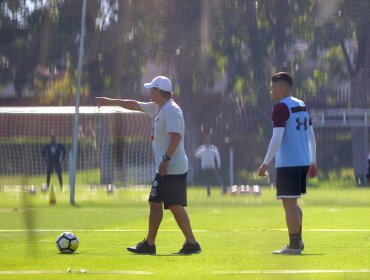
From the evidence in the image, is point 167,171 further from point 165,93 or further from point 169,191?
point 165,93

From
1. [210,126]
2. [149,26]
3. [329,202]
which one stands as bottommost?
[329,202]

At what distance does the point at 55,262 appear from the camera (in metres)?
11.8

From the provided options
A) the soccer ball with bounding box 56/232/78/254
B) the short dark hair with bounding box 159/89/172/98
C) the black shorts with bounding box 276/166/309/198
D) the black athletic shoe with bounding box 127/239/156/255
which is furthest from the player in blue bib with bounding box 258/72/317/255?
the soccer ball with bounding box 56/232/78/254

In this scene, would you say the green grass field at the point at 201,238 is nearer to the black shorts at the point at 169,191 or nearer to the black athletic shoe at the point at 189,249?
the black athletic shoe at the point at 189,249

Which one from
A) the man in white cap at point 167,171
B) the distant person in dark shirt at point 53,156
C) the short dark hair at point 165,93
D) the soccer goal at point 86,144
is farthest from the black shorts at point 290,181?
the distant person in dark shirt at point 53,156

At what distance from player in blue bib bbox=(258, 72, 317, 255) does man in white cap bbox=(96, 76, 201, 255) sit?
91 centimetres

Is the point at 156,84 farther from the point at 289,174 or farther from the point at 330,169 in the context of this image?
the point at 330,169

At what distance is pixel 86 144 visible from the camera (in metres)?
31.2

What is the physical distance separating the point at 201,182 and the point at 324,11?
5611 millimetres

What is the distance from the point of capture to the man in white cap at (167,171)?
12898mm

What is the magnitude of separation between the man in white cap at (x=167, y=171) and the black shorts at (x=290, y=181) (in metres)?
1.01

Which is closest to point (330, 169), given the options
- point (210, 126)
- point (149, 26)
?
point (210, 126)

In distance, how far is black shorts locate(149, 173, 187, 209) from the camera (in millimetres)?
12938

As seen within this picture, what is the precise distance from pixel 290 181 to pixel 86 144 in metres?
18.4
